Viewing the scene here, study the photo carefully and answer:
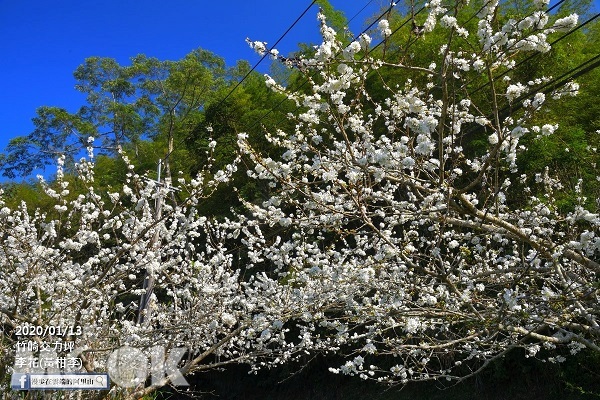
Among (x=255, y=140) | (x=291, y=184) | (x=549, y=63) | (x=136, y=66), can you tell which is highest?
(x=136, y=66)

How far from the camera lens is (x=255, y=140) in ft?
36.6

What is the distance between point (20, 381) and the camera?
4145 mm

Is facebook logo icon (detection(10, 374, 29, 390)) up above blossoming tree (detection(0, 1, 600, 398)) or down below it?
below

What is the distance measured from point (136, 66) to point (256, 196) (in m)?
10.6

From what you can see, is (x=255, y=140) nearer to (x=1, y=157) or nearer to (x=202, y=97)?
(x=202, y=97)

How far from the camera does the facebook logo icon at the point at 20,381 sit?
4.13 m

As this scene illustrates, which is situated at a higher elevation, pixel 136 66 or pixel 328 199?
pixel 136 66

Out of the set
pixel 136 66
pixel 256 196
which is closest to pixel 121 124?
pixel 136 66

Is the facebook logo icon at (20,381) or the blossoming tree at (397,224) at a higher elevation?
the blossoming tree at (397,224)

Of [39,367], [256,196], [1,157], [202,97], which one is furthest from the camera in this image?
[1,157]

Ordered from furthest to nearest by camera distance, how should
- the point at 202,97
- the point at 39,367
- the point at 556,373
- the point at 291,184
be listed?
1. the point at 202,97
2. the point at 556,373
3. the point at 39,367
4. the point at 291,184

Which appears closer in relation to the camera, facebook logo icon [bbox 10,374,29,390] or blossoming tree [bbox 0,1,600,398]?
blossoming tree [bbox 0,1,600,398]

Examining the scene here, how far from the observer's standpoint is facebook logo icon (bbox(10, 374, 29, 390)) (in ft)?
13.5

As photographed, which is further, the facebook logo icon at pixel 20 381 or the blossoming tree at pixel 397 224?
the facebook logo icon at pixel 20 381
